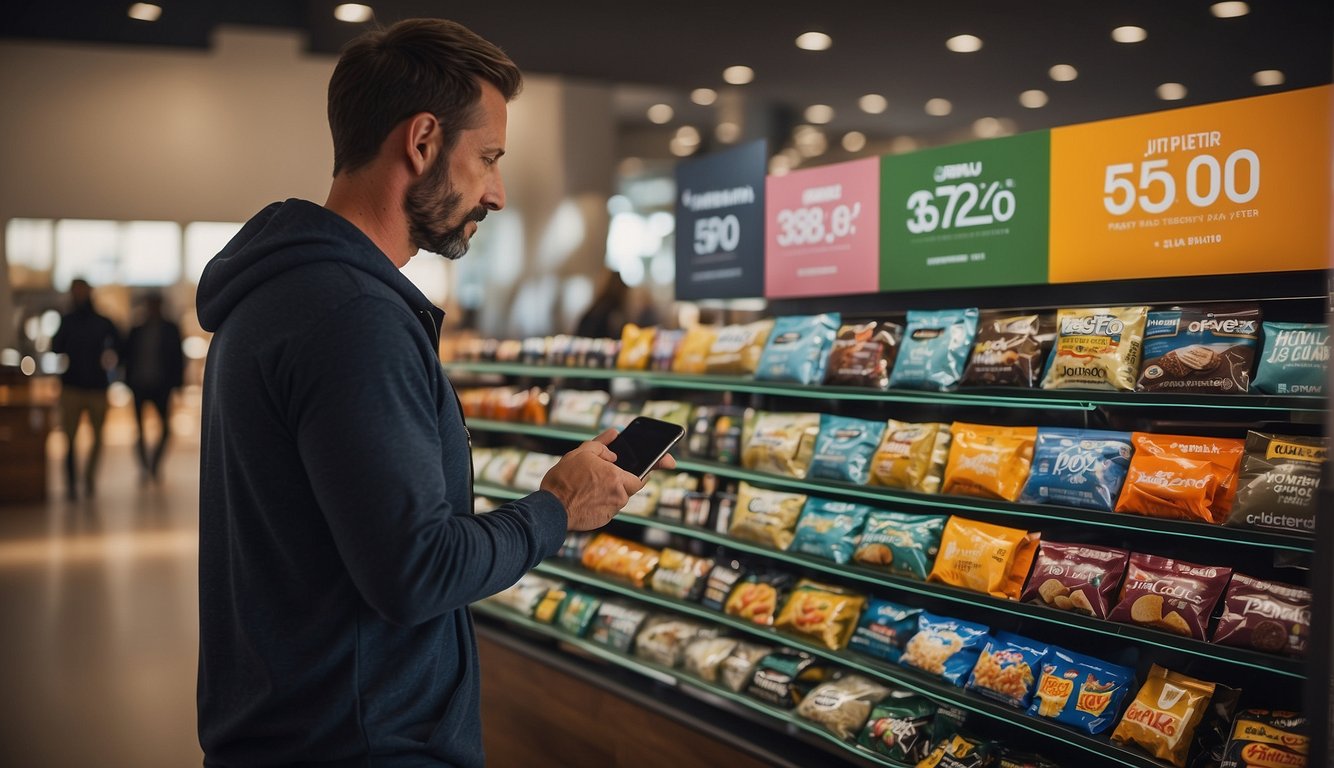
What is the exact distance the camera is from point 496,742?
4.36 m

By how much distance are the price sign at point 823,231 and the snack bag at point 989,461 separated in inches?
27.5

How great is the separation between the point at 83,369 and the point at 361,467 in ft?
28.2

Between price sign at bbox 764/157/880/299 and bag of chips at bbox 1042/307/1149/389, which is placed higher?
price sign at bbox 764/157/880/299

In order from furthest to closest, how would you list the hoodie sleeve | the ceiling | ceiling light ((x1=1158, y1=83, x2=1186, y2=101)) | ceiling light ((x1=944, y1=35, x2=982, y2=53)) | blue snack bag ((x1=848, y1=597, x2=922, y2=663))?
ceiling light ((x1=1158, y1=83, x2=1186, y2=101))
ceiling light ((x1=944, y1=35, x2=982, y2=53))
the ceiling
blue snack bag ((x1=848, y1=597, x2=922, y2=663))
the hoodie sleeve

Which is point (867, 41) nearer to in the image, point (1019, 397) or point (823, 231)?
point (823, 231)

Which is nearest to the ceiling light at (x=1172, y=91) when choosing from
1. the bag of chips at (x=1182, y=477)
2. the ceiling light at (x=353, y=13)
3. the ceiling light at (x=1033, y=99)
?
the ceiling light at (x=1033, y=99)

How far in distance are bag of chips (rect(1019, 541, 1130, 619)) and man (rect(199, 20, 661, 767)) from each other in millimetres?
1487

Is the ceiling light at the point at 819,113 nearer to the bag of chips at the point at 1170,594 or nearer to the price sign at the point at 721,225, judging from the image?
the price sign at the point at 721,225

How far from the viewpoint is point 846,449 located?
3154 mm

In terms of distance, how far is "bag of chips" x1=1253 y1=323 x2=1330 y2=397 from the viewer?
2150mm

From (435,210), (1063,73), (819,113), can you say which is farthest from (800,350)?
(819,113)

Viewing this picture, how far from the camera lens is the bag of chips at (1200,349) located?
229cm

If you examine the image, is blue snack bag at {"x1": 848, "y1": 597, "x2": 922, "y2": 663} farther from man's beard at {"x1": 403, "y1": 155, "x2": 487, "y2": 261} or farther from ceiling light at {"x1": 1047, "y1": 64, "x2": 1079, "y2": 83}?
ceiling light at {"x1": 1047, "y1": 64, "x2": 1079, "y2": 83}

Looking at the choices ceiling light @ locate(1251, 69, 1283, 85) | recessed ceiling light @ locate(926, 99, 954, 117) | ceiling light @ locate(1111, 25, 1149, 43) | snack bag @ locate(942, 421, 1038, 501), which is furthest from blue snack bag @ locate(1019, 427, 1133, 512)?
recessed ceiling light @ locate(926, 99, 954, 117)
